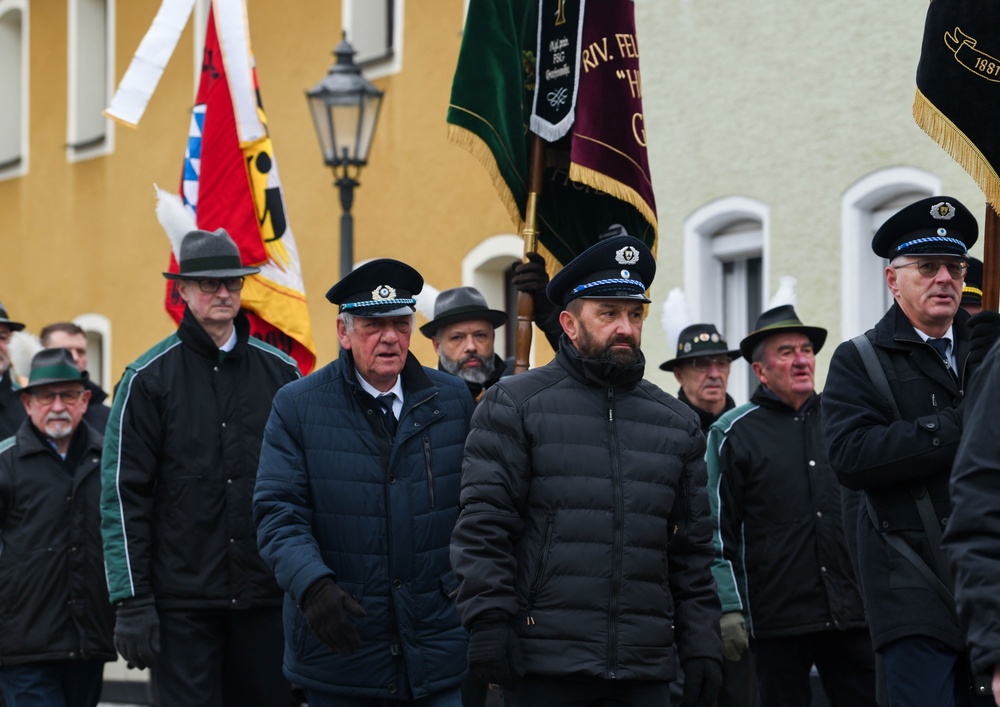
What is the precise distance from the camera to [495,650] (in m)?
5.79

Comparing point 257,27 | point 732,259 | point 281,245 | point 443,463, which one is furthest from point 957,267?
point 257,27

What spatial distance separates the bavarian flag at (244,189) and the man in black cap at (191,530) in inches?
78.7

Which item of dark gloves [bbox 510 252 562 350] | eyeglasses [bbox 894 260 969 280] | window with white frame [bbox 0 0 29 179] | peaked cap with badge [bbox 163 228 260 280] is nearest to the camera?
eyeglasses [bbox 894 260 969 280]

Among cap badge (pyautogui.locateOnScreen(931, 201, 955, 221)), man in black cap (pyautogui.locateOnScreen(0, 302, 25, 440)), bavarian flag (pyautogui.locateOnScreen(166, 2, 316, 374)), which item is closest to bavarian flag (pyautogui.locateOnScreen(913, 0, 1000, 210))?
cap badge (pyautogui.locateOnScreen(931, 201, 955, 221))

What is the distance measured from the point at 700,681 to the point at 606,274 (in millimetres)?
1331

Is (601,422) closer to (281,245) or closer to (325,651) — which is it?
(325,651)

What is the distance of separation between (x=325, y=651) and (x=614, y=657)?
1.12m

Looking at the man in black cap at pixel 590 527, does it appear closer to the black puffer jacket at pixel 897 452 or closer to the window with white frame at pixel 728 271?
the black puffer jacket at pixel 897 452

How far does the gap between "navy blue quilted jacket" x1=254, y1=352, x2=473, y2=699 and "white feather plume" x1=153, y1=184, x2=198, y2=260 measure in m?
2.64

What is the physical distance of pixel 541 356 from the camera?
16328mm

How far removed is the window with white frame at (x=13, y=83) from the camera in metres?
26.2

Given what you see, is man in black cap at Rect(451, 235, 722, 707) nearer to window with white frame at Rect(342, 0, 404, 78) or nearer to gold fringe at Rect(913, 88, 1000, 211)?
gold fringe at Rect(913, 88, 1000, 211)

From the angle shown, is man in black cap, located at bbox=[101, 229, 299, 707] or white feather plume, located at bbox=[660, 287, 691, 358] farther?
white feather plume, located at bbox=[660, 287, 691, 358]

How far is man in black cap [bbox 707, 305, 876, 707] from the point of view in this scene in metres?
8.34
